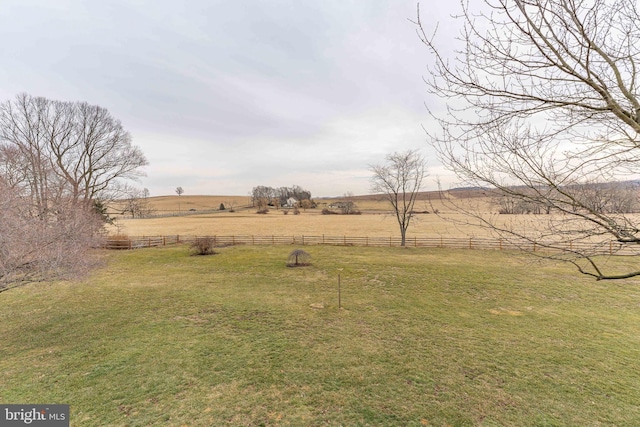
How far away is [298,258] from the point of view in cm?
1631

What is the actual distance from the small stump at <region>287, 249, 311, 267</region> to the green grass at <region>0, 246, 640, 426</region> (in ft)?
12.9

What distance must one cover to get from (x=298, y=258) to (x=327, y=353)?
34.8 ft

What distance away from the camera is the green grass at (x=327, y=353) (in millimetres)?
4156

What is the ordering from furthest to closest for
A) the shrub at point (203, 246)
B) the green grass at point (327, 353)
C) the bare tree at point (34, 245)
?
the shrub at point (203, 246) < the bare tree at point (34, 245) < the green grass at point (327, 353)

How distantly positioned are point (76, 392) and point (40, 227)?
3.35 meters

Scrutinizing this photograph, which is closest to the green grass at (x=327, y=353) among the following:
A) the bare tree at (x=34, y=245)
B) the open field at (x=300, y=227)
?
the bare tree at (x=34, y=245)

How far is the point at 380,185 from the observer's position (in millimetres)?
23906

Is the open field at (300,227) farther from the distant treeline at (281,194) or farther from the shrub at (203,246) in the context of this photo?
the distant treeline at (281,194)

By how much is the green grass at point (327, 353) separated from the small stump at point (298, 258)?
3.95 meters

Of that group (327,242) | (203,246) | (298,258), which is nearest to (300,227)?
(327,242)

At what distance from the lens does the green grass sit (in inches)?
164

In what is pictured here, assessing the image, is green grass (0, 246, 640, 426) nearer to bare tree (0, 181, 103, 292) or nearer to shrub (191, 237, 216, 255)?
bare tree (0, 181, 103, 292)

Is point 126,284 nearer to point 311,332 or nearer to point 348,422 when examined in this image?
point 311,332

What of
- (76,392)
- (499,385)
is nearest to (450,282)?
(499,385)
